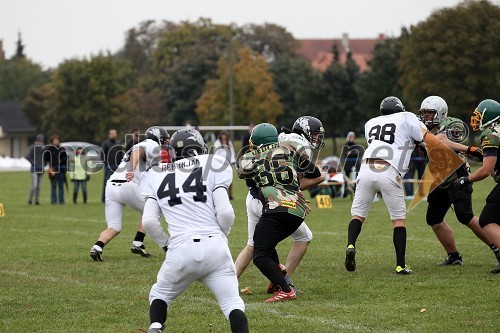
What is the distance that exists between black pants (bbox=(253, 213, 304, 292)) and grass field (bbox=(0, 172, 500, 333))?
299mm

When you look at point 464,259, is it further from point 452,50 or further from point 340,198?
point 452,50

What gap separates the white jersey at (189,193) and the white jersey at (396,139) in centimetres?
367

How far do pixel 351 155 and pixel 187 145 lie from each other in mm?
18909

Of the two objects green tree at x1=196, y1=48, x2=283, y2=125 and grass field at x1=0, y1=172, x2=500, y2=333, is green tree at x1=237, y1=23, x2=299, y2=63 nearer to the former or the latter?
green tree at x1=196, y1=48, x2=283, y2=125

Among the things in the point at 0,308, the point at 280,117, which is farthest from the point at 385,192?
the point at 280,117

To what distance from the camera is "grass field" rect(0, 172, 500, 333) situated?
291 inches

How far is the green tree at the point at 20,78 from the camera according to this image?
90875mm

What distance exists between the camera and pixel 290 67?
6988 cm

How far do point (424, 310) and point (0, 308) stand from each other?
398 centimetres

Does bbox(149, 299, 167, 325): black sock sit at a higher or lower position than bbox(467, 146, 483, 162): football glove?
lower

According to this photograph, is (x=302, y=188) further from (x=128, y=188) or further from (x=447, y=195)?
(x=128, y=188)

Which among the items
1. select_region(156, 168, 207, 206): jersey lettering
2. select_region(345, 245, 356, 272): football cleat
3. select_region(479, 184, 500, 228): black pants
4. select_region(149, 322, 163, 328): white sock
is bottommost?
select_region(345, 245, 356, 272): football cleat

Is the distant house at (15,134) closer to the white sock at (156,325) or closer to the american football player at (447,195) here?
the american football player at (447,195)

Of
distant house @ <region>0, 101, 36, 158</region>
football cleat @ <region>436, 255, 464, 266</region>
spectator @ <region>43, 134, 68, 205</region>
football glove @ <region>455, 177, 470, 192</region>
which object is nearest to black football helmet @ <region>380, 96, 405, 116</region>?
football glove @ <region>455, 177, 470, 192</region>
